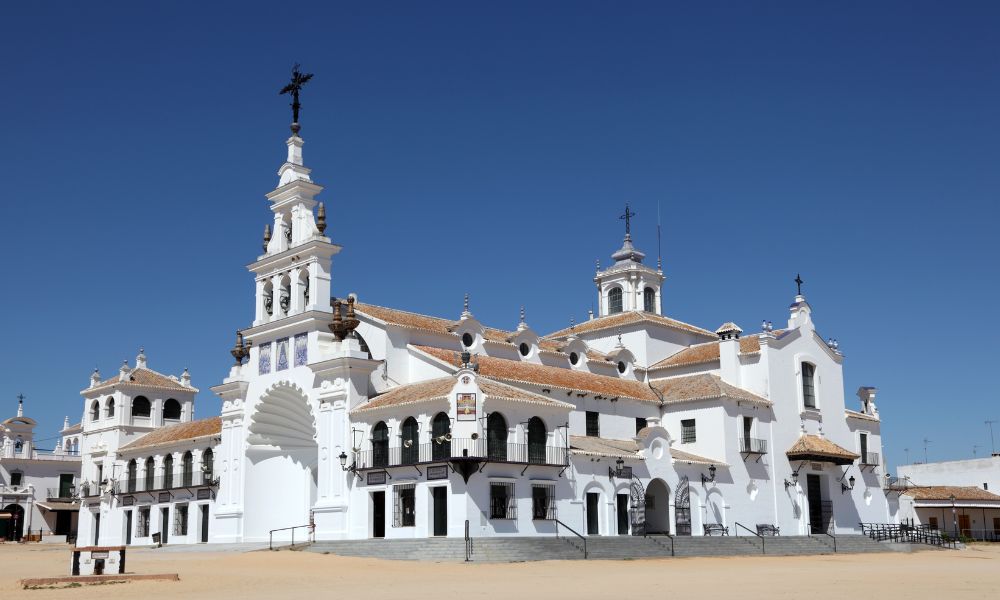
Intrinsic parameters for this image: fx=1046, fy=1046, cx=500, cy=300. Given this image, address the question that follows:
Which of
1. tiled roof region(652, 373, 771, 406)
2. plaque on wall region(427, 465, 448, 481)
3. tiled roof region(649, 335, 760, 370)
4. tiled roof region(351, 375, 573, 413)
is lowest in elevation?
plaque on wall region(427, 465, 448, 481)

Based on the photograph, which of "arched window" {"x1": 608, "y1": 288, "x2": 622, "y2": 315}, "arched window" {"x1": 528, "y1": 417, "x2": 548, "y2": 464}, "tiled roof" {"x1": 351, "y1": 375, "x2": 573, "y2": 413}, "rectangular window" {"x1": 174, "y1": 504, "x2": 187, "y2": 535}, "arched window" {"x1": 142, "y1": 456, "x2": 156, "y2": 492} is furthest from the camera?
"arched window" {"x1": 608, "y1": 288, "x2": 622, "y2": 315}

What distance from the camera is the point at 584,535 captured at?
37.9 meters

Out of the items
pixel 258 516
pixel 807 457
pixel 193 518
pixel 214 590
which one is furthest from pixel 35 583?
pixel 807 457

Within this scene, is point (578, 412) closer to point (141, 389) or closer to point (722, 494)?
point (722, 494)

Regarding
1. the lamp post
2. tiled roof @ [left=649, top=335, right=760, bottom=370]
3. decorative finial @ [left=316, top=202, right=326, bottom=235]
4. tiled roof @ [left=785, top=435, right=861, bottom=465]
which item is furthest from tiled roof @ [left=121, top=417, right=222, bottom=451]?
the lamp post

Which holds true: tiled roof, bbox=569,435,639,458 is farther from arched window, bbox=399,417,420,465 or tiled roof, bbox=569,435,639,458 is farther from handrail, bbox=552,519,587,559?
arched window, bbox=399,417,420,465

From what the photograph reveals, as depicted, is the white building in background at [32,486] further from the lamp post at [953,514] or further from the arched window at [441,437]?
the lamp post at [953,514]

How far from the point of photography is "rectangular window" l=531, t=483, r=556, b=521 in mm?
37062

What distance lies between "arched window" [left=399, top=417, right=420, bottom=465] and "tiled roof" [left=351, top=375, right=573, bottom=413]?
0.93m

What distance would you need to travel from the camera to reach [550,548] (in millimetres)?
34375

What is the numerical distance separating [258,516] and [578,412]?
14445 millimetres

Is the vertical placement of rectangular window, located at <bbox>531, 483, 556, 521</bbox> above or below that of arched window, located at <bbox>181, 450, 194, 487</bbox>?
below

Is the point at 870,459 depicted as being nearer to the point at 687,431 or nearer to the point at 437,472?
the point at 687,431

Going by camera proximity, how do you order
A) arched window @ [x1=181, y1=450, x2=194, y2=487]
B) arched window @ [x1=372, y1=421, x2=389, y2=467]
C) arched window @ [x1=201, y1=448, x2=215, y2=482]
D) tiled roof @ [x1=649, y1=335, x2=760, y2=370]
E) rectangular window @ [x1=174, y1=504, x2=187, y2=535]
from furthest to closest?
arched window @ [x1=181, y1=450, x2=194, y2=487]
rectangular window @ [x1=174, y1=504, x2=187, y2=535]
tiled roof @ [x1=649, y1=335, x2=760, y2=370]
arched window @ [x1=201, y1=448, x2=215, y2=482]
arched window @ [x1=372, y1=421, x2=389, y2=467]
